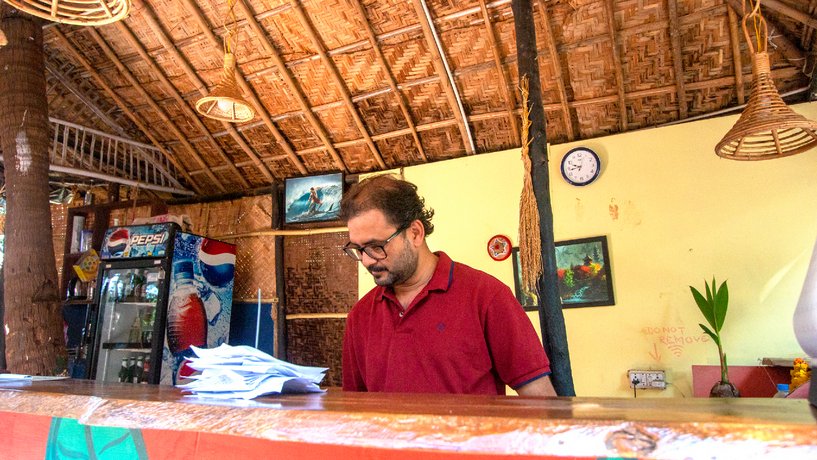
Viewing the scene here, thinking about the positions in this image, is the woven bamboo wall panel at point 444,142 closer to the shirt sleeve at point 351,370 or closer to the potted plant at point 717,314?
the potted plant at point 717,314

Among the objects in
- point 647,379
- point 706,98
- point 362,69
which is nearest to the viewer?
point 647,379

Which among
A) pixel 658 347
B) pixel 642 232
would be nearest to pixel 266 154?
pixel 642 232

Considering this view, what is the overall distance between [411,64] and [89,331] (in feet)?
13.8

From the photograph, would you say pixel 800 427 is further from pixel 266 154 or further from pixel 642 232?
pixel 266 154

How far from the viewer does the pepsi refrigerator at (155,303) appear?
17.0 feet

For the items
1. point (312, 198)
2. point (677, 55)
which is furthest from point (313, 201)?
point (677, 55)

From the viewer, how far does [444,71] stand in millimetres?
4355

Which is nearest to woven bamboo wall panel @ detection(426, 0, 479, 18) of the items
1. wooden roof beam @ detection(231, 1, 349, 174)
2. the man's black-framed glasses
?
wooden roof beam @ detection(231, 1, 349, 174)

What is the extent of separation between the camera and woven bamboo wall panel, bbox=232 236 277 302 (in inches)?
227

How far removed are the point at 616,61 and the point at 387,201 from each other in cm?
285

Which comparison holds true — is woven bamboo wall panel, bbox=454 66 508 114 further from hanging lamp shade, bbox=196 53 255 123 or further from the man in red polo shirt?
the man in red polo shirt

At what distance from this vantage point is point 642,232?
4074 millimetres

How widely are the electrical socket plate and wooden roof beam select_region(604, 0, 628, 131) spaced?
6.20 feet

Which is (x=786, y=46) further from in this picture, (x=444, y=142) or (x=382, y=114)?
(x=382, y=114)
